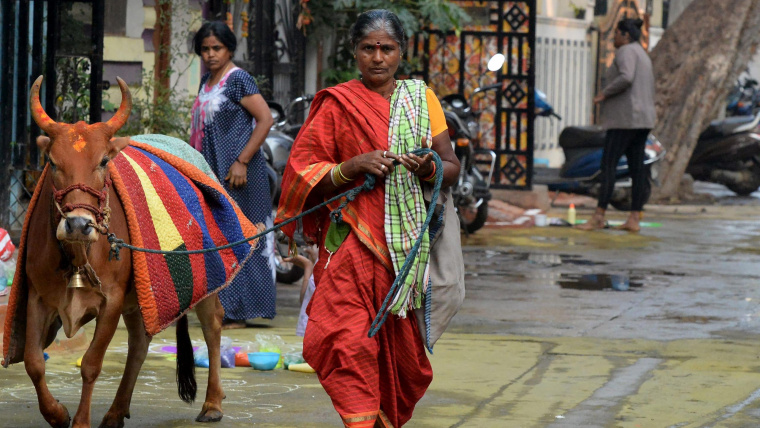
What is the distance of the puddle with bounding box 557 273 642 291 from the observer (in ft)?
31.8

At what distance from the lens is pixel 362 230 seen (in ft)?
15.4

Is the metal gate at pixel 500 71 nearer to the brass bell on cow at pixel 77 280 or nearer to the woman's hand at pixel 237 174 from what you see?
the woman's hand at pixel 237 174

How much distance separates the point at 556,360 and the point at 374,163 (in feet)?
8.80

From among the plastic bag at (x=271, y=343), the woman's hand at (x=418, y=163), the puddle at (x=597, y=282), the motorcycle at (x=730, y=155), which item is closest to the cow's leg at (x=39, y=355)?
the woman's hand at (x=418, y=163)

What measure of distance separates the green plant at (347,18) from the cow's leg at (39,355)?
882 centimetres

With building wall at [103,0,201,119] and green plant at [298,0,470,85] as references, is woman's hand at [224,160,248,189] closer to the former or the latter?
building wall at [103,0,201,119]

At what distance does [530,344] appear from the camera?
734 centimetres

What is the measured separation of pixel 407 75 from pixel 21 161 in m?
6.42

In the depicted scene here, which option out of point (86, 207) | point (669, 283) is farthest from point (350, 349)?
point (669, 283)

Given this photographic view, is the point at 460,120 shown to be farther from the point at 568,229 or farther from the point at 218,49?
the point at 218,49

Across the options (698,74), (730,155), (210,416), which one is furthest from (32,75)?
(730,155)

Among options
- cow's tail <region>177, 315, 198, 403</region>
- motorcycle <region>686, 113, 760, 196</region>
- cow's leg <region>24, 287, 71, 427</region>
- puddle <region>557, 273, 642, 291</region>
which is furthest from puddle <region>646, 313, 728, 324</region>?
motorcycle <region>686, 113, 760, 196</region>

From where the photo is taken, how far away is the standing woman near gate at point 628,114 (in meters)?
13.6

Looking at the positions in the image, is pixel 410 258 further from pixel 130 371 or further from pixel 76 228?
pixel 130 371
